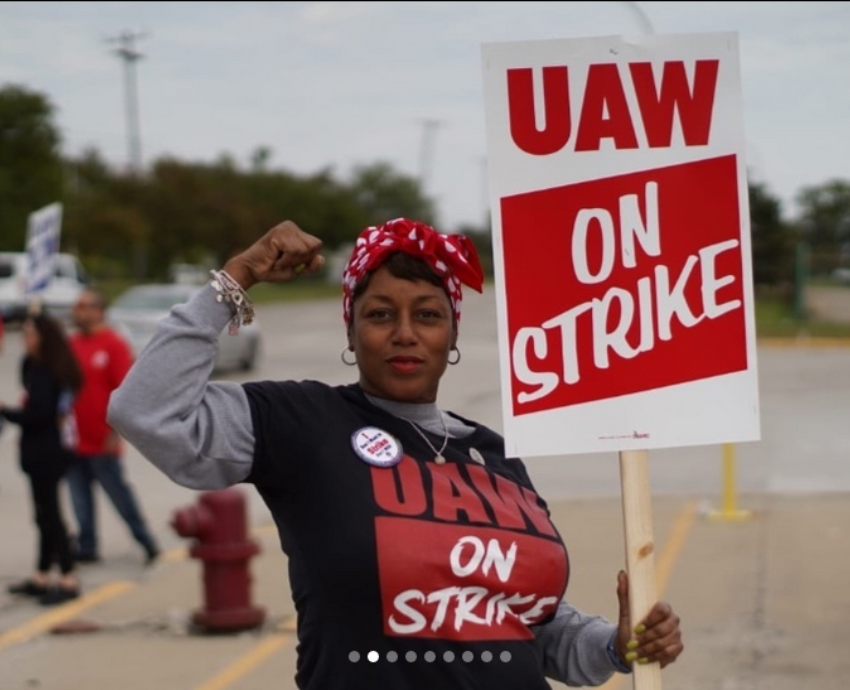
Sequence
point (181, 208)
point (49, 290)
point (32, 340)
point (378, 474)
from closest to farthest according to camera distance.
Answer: point (378, 474), point (32, 340), point (49, 290), point (181, 208)

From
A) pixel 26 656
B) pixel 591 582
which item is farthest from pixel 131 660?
pixel 591 582

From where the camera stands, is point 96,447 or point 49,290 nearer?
point 96,447

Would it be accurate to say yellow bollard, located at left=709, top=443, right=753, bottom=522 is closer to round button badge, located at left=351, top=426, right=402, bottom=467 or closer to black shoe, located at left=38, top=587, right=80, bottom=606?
black shoe, located at left=38, top=587, right=80, bottom=606

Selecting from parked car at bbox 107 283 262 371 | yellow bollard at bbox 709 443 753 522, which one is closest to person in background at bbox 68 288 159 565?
yellow bollard at bbox 709 443 753 522

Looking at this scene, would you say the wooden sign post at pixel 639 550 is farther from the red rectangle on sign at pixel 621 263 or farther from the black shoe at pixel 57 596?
the black shoe at pixel 57 596

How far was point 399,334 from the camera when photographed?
2584 mm

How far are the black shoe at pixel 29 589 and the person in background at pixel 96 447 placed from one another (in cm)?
96

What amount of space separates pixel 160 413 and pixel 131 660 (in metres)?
5.15

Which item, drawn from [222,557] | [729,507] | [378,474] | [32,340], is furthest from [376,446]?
[729,507]

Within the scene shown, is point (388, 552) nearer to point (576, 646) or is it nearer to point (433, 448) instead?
point (433, 448)

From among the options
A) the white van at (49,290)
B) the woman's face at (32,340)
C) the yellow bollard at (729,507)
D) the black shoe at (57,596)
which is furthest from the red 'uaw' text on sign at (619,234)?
the white van at (49,290)

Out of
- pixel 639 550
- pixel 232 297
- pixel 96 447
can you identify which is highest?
pixel 232 297

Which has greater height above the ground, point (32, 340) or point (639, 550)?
point (32, 340)

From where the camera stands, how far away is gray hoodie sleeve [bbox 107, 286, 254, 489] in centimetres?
242
